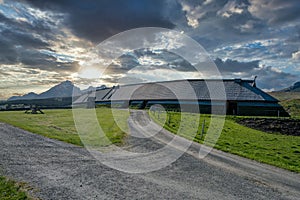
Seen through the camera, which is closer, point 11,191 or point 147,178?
point 11,191

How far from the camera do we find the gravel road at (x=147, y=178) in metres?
7.38

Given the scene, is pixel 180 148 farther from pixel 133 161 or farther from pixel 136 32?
pixel 136 32

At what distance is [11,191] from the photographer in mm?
6941

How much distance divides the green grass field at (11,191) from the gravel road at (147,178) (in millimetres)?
367

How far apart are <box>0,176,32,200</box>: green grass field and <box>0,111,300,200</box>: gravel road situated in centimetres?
37

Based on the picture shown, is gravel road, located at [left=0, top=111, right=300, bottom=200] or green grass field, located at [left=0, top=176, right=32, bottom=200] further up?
green grass field, located at [left=0, top=176, right=32, bottom=200]

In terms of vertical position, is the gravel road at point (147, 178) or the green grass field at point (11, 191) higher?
the green grass field at point (11, 191)

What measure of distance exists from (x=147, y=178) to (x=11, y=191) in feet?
15.4

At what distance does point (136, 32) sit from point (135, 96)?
49898mm

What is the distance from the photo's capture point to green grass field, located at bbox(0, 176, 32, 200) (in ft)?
21.5

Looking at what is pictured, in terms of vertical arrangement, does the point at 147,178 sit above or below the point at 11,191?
below

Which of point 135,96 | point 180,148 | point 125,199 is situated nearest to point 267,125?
point 180,148

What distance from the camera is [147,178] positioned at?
893cm

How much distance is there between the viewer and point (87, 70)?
22.0 metres
